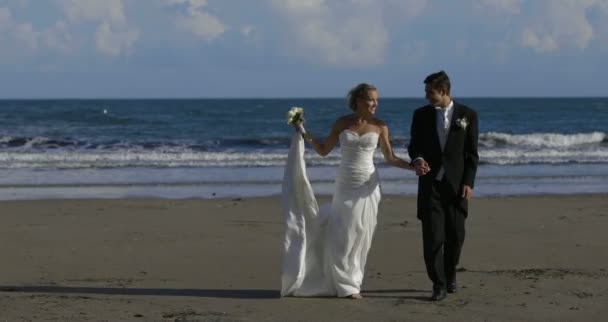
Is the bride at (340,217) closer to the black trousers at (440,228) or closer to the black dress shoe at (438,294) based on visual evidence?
the black trousers at (440,228)

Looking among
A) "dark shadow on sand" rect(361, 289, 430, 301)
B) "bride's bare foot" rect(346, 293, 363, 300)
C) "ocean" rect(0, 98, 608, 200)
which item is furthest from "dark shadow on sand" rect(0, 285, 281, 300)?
"ocean" rect(0, 98, 608, 200)

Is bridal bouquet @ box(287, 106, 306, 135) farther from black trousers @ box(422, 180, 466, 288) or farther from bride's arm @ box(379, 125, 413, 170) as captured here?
black trousers @ box(422, 180, 466, 288)

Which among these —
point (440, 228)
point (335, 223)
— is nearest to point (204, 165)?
point (335, 223)

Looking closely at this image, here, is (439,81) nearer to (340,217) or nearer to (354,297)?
(340,217)

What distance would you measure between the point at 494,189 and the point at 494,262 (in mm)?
7370

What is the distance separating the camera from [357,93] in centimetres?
635

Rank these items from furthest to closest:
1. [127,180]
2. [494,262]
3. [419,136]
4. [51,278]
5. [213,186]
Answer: [127,180], [213,186], [494,262], [51,278], [419,136]

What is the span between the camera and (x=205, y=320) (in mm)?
5707

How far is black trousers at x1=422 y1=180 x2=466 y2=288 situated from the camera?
246 inches

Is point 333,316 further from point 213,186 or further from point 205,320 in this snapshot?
point 213,186

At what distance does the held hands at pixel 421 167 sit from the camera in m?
6.15

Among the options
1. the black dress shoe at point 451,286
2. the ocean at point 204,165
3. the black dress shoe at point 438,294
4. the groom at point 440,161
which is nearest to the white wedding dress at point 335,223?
the groom at point 440,161

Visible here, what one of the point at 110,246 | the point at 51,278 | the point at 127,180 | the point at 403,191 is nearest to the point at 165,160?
the point at 127,180

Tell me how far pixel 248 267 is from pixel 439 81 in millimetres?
2515
